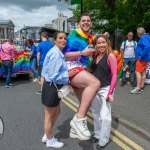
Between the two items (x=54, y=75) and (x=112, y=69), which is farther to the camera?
(x=112, y=69)

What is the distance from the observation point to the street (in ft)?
15.8

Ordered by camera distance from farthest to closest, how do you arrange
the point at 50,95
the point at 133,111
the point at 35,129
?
1. the point at 133,111
2. the point at 35,129
3. the point at 50,95

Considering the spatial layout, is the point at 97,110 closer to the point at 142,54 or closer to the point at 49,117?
the point at 49,117

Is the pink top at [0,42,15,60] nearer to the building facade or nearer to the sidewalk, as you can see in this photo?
the sidewalk

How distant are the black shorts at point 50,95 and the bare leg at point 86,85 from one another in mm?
310

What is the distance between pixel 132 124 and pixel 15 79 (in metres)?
8.18

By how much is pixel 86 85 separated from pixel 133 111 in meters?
2.93

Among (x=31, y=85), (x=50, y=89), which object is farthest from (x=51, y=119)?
(x=31, y=85)

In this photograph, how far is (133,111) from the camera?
669 centimetres

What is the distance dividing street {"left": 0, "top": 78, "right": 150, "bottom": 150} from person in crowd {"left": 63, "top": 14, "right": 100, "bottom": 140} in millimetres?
826

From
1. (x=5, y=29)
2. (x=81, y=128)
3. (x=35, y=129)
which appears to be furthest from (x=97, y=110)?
(x=5, y=29)

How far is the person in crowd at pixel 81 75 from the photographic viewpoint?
4027 millimetres

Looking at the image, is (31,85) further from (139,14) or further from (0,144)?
(139,14)

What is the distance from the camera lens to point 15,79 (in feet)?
42.5
